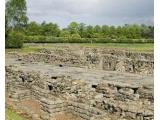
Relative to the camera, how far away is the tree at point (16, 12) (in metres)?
44.8

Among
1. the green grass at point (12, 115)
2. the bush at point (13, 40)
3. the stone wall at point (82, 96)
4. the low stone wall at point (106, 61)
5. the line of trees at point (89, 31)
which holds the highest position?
the line of trees at point (89, 31)

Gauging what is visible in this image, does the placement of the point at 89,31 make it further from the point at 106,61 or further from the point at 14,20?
the point at 106,61

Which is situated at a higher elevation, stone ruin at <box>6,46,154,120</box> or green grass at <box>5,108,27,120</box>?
stone ruin at <box>6,46,154,120</box>

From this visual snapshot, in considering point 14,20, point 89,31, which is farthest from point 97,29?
point 14,20

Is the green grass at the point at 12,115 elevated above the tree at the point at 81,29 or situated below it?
below

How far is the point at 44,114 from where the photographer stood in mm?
10922

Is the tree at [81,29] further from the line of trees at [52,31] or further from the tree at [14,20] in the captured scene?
the tree at [14,20]

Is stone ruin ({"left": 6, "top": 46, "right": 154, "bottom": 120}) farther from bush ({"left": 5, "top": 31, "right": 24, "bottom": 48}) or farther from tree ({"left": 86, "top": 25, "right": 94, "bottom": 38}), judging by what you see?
tree ({"left": 86, "top": 25, "right": 94, "bottom": 38})

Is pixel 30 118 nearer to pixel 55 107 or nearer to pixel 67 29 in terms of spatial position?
pixel 55 107

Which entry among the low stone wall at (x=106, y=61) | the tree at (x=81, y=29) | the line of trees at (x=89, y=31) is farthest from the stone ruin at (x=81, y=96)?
the tree at (x=81, y=29)

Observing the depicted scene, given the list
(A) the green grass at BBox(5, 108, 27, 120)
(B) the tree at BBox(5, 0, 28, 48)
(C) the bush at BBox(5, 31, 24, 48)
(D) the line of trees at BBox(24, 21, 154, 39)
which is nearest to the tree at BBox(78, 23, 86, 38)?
(D) the line of trees at BBox(24, 21, 154, 39)

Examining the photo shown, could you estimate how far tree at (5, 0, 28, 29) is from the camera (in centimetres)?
4481

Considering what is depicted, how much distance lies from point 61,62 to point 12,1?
784 inches

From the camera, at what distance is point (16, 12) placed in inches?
1833
